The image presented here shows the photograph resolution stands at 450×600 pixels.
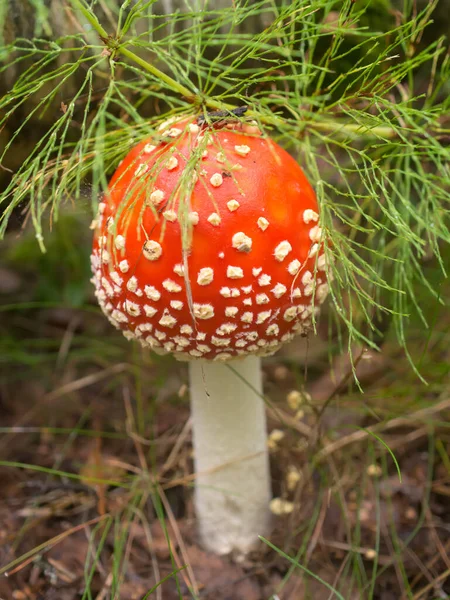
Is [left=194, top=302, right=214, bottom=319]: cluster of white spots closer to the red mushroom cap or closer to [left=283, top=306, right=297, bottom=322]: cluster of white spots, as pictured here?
the red mushroom cap

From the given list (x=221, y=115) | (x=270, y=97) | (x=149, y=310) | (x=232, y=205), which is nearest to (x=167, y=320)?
(x=149, y=310)

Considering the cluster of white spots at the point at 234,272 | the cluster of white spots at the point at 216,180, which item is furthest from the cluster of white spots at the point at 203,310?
the cluster of white spots at the point at 216,180

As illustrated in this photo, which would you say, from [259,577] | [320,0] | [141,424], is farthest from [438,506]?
[320,0]

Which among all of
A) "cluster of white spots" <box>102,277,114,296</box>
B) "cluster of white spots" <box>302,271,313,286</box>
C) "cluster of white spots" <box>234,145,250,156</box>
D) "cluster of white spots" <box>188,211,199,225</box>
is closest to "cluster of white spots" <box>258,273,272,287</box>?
"cluster of white spots" <box>302,271,313,286</box>

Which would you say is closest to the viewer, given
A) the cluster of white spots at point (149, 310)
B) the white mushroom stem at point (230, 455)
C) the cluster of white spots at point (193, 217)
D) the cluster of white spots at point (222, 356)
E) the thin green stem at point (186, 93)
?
the thin green stem at point (186, 93)

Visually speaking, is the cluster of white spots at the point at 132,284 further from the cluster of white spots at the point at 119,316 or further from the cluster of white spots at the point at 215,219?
the cluster of white spots at the point at 215,219

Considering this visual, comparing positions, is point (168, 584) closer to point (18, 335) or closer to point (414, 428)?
point (414, 428)

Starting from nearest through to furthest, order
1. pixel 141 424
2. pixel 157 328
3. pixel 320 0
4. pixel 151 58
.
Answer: pixel 320 0, pixel 157 328, pixel 151 58, pixel 141 424
